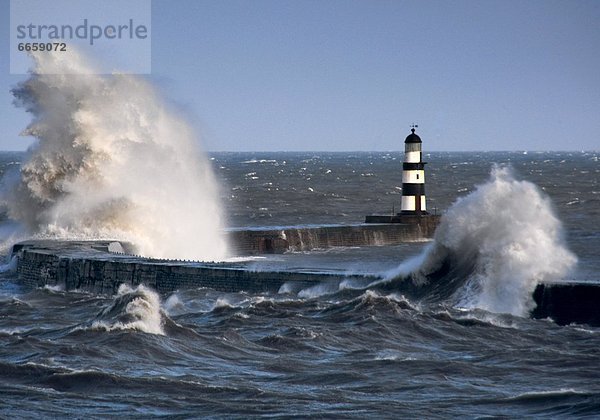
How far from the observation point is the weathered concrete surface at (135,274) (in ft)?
60.2

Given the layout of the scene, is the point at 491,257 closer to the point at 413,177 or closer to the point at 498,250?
the point at 498,250

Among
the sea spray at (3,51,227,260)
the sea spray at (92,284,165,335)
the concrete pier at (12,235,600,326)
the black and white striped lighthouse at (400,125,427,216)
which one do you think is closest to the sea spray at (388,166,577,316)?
the concrete pier at (12,235,600,326)

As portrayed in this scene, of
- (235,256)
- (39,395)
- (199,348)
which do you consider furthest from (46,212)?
(39,395)

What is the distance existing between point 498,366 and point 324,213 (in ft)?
101

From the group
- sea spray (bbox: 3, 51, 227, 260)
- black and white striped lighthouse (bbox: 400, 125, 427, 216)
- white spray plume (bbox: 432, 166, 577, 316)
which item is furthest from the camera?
black and white striped lighthouse (bbox: 400, 125, 427, 216)

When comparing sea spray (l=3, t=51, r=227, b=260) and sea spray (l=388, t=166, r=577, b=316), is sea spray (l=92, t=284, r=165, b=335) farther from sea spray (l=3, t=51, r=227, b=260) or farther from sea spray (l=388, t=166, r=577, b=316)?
sea spray (l=3, t=51, r=227, b=260)

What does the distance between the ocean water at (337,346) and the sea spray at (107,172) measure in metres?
5.30

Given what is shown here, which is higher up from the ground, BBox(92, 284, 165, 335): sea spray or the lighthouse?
the lighthouse

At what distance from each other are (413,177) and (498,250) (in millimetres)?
12671

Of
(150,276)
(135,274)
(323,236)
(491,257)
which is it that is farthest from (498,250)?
(323,236)

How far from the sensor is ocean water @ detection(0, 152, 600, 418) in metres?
11.2

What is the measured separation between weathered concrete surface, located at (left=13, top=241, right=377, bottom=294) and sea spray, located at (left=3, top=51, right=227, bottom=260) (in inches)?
166

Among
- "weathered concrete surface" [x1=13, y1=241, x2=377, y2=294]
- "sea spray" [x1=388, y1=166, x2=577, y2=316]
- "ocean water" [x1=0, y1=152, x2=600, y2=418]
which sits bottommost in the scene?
"ocean water" [x1=0, y1=152, x2=600, y2=418]

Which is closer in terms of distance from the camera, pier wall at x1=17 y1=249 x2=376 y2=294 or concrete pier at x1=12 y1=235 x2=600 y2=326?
concrete pier at x1=12 y1=235 x2=600 y2=326
